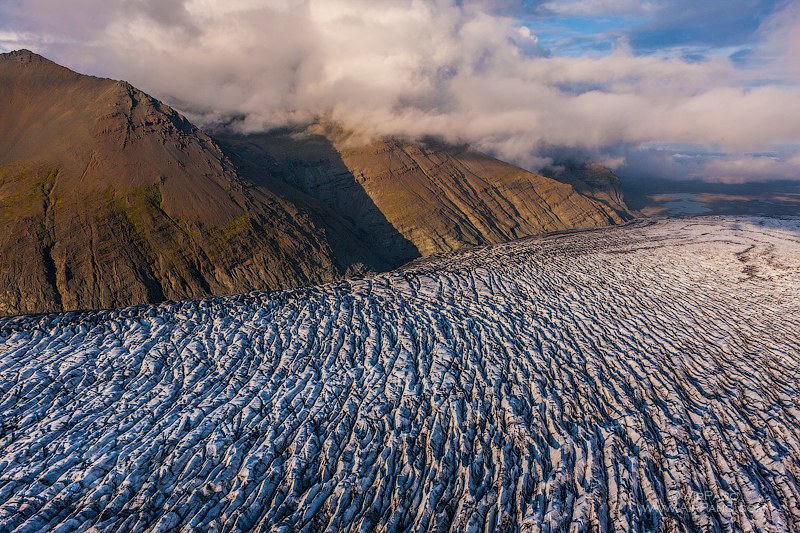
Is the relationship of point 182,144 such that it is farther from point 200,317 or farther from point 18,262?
point 200,317

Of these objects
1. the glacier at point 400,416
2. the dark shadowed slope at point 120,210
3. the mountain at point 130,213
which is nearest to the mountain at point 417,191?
the mountain at point 130,213

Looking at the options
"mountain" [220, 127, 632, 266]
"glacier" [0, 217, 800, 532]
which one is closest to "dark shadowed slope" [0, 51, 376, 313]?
"mountain" [220, 127, 632, 266]

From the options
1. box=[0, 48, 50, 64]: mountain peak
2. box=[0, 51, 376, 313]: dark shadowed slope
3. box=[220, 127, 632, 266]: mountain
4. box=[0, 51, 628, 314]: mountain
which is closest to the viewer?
box=[0, 51, 376, 313]: dark shadowed slope

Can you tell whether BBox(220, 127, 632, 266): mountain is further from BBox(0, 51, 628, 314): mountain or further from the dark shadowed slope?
the dark shadowed slope

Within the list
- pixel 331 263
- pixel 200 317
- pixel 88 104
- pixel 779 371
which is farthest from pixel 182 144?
pixel 779 371

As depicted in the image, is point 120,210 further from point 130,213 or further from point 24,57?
point 24,57

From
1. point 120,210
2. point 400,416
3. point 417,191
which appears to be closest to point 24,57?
point 120,210

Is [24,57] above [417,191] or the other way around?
above

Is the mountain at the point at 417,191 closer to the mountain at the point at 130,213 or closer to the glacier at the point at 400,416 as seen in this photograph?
the mountain at the point at 130,213
